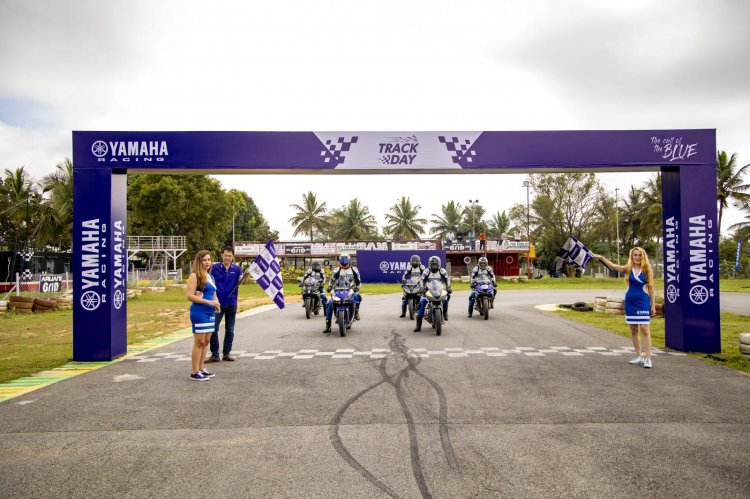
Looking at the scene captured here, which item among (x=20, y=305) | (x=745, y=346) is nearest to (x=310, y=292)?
(x=745, y=346)

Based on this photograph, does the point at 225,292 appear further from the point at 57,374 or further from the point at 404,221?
the point at 404,221

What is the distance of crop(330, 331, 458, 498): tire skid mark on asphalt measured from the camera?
3.86 m

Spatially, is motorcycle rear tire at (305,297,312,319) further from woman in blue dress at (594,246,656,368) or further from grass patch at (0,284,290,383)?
woman in blue dress at (594,246,656,368)

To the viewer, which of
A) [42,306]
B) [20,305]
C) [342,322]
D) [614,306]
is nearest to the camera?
[342,322]

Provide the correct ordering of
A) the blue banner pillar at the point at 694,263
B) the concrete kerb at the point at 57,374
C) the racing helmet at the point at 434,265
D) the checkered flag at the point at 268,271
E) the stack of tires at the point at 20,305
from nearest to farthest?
1. the concrete kerb at the point at 57,374
2. the blue banner pillar at the point at 694,263
3. the checkered flag at the point at 268,271
4. the racing helmet at the point at 434,265
5. the stack of tires at the point at 20,305

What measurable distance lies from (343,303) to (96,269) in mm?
5062

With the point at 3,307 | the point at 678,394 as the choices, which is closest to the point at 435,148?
the point at 678,394

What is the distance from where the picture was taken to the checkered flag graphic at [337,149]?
33.1 ft

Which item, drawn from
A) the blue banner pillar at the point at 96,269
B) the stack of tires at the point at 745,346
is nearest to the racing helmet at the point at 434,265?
the stack of tires at the point at 745,346

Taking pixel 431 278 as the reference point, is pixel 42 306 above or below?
below

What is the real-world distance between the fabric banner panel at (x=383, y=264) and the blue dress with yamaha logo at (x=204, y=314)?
111 feet

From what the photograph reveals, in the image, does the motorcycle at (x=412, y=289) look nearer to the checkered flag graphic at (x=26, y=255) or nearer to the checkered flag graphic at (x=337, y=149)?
the checkered flag graphic at (x=337, y=149)

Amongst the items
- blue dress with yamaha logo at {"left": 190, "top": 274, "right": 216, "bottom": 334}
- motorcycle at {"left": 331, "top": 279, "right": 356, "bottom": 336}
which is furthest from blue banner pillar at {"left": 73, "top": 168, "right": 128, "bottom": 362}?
motorcycle at {"left": 331, "top": 279, "right": 356, "bottom": 336}

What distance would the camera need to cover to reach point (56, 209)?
40188 mm
